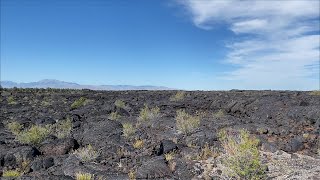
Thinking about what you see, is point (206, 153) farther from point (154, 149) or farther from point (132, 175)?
point (132, 175)

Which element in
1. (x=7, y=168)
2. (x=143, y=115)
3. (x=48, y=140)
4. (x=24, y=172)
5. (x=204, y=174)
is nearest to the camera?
(x=204, y=174)

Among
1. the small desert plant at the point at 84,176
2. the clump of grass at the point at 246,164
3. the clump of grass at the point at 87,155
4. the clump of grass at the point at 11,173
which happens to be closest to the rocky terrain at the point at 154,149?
the clump of grass at the point at 87,155

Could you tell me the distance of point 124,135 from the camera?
18.5m

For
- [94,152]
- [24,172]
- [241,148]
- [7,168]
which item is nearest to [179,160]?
[241,148]

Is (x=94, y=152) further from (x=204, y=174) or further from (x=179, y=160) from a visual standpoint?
(x=204, y=174)

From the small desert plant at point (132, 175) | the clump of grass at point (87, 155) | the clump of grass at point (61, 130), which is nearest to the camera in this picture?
the small desert plant at point (132, 175)

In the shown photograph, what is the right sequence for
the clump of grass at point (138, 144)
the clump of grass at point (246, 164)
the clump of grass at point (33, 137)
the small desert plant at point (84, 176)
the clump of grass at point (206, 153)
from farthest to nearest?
the clump of grass at point (33, 137)
the clump of grass at point (138, 144)
the clump of grass at point (206, 153)
the clump of grass at point (246, 164)
the small desert plant at point (84, 176)

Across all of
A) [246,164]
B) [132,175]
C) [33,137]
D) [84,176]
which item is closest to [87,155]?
[132,175]

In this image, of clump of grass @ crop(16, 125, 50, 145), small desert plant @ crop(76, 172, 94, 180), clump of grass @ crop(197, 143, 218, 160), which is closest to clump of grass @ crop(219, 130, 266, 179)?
clump of grass @ crop(197, 143, 218, 160)

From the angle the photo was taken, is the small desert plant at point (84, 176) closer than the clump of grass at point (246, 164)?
Yes

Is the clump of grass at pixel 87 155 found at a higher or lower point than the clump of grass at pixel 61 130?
lower

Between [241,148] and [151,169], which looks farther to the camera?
[151,169]

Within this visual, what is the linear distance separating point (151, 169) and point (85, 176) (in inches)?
91.3

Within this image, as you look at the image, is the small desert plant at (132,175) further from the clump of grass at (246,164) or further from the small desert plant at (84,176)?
the clump of grass at (246,164)
